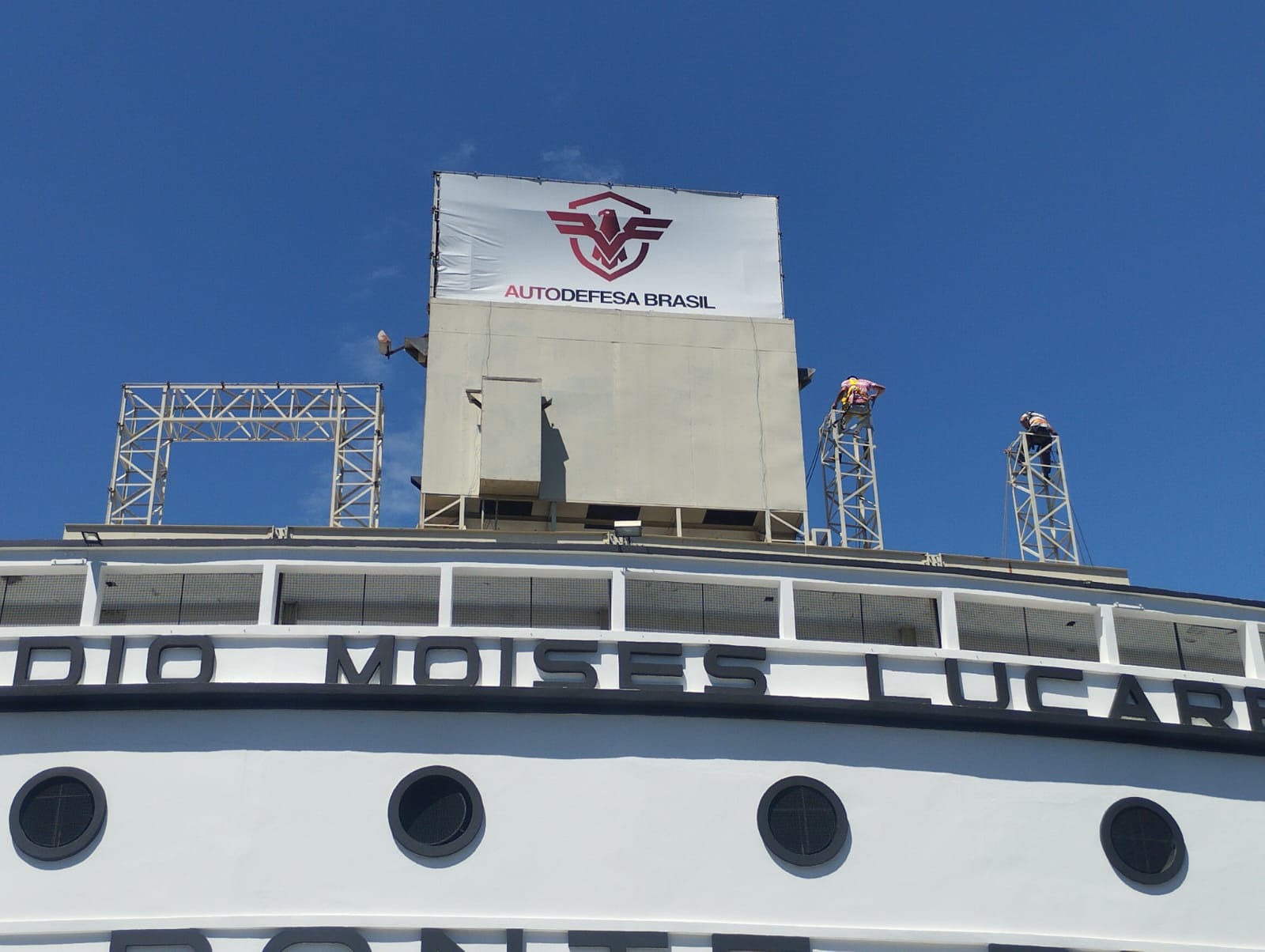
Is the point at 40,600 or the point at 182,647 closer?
the point at 182,647

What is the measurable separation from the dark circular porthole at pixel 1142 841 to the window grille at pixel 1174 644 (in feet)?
7.85

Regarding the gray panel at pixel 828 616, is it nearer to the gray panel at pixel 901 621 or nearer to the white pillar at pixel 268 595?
the gray panel at pixel 901 621

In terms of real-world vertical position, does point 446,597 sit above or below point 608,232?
below

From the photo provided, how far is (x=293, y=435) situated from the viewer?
1137 inches

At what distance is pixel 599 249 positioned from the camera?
24.5 metres

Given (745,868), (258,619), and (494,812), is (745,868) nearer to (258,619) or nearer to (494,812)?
(494,812)

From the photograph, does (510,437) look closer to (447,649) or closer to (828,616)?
(828,616)

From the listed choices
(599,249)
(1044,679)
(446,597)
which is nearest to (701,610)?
(446,597)

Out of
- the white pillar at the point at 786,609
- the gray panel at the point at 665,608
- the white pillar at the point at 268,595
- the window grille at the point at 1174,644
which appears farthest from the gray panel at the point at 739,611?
the white pillar at the point at 268,595

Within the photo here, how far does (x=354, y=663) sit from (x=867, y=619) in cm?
633

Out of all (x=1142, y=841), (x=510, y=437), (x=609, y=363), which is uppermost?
(x=609, y=363)

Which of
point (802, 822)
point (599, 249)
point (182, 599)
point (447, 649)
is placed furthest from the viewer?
point (599, 249)

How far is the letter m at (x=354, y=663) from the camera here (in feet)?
45.4

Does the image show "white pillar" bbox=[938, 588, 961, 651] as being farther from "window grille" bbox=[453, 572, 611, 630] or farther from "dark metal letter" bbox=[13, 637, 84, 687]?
"dark metal letter" bbox=[13, 637, 84, 687]
